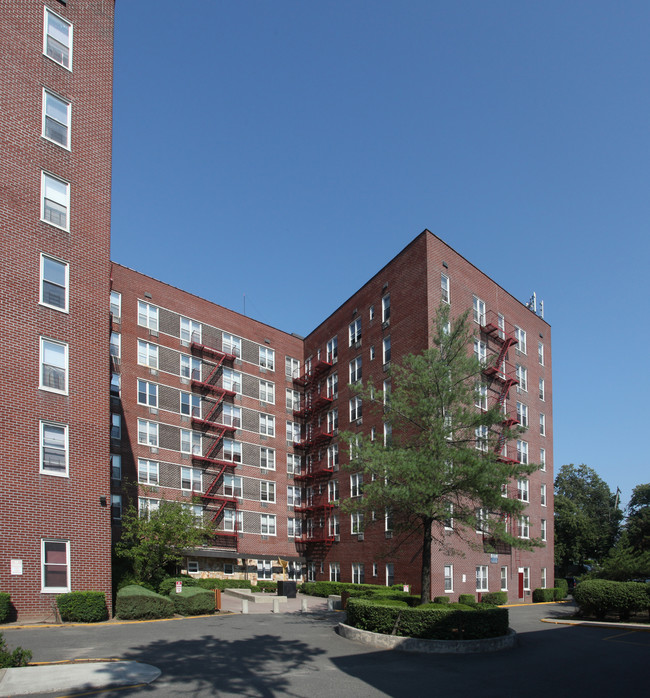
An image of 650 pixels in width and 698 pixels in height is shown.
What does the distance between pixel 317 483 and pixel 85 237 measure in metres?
30.0

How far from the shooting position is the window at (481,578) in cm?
4062

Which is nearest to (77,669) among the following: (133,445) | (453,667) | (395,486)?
(453,667)

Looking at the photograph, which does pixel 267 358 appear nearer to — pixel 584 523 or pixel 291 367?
pixel 291 367

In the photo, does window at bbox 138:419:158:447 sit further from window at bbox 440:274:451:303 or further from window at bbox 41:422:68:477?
window at bbox 440:274:451:303

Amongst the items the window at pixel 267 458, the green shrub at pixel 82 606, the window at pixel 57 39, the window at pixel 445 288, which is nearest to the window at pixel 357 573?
the window at pixel 267 458

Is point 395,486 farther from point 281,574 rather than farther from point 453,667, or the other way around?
point 281,574

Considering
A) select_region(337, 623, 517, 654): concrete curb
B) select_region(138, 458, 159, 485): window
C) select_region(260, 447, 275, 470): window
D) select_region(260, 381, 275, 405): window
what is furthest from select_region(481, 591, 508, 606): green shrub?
select_region(138, 458, 159, 485): window

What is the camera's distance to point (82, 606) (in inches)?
896

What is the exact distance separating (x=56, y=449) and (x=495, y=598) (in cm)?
2834

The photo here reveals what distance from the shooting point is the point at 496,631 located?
2014 cm

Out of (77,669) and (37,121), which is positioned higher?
(37,121)

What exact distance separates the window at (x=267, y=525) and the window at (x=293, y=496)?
7.43 ft

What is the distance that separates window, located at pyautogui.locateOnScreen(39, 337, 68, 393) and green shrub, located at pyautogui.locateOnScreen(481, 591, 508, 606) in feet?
90.7

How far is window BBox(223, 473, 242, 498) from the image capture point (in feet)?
155
